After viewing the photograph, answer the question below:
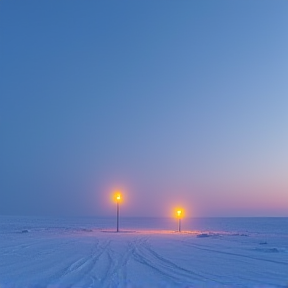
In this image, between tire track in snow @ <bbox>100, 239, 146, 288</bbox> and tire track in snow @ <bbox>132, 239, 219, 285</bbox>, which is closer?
tire track in snow @ <bbox>100, 239, 146, 288</bbox>

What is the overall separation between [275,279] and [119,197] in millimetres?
33010

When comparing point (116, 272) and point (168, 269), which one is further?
point (168, 269)

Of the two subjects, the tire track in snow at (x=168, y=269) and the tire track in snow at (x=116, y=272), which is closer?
the tire track in snow at (x=116, y=272)

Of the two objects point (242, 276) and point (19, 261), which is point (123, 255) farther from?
point (242, 276)

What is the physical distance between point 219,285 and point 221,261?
18.5ft

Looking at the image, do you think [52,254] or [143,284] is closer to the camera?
[143,284]

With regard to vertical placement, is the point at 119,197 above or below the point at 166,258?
above

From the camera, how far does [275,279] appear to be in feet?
38.1

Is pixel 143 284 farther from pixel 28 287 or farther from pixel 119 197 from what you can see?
pixel 119 197

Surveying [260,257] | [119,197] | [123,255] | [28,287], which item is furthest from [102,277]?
[119,197]

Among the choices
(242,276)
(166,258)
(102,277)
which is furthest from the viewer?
(166,258)

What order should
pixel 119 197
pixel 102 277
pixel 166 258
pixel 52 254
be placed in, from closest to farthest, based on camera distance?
pixel 102 277 < pixel 166 258 < pixel 52 254 < pixel 119 197

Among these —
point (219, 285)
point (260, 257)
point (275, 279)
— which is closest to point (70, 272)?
point (219, 285)

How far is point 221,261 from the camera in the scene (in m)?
15.8
